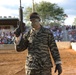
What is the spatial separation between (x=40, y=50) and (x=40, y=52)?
0.12ft

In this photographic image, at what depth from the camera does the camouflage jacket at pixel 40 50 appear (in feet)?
19.0

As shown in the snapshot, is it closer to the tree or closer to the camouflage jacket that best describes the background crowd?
the tree

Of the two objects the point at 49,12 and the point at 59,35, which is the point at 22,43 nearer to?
the point at 59,35

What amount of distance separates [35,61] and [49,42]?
433mm

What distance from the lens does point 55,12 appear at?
66.1 metres

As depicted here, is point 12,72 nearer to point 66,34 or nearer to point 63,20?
point 66,34

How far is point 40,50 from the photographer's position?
5820 millimetres

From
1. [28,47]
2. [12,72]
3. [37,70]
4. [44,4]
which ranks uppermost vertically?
[44,4]

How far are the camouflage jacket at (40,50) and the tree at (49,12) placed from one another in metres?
55.7

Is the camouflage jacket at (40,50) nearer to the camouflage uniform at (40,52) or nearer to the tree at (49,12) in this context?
the camouflage uniform at (40,52)

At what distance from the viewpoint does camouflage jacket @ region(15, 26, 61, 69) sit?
228 inches

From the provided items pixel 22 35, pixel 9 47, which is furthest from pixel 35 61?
pixel 9 47

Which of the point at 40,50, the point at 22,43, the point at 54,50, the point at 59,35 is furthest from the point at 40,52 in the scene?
the point at 59,35

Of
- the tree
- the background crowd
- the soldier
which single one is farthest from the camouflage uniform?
the tree
